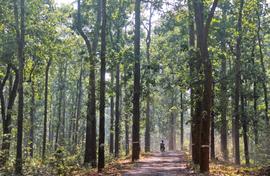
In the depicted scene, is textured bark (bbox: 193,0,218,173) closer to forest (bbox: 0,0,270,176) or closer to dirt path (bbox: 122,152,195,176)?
forest (bbox: 0,0,270,176)

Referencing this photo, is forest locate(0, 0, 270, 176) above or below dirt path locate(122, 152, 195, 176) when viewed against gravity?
above

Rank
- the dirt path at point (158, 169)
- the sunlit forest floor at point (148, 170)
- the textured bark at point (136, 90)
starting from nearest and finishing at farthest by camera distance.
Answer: the sunlit forest floor at point (148, 170)
the dirt path at point (158, 169)
the textured bark at point (136, 90)

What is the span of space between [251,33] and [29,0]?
18002 millimetres

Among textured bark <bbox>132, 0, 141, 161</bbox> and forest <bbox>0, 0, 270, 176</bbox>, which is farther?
textured bark <bbox>132, 0, 141, 161</bbox>

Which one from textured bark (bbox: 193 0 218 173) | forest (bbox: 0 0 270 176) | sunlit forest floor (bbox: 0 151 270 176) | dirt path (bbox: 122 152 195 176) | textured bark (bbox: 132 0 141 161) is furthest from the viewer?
textured bark (bbox: 132 0 141 161)

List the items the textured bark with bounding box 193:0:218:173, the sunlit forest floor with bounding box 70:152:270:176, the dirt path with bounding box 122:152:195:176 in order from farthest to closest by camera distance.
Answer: the dirt path with bounding box 122:152:195:176 < the sunlit forest floor with bounding box 70:152:270:176 < the textured bark with bounding box 193:0:218:173

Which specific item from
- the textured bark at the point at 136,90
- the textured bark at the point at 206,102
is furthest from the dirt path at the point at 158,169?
the textured bark at the point at 136,90

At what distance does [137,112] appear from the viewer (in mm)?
25203

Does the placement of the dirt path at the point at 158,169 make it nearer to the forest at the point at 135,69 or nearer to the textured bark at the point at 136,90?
the forest at the point at 135,69

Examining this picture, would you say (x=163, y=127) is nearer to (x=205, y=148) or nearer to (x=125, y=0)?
(x=125, y=0)

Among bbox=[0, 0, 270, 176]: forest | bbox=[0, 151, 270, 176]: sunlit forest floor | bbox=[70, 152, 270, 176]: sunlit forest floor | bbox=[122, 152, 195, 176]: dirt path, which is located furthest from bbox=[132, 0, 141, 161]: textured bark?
bbox=[70, 152, 270, 176]: sunlit forest floor

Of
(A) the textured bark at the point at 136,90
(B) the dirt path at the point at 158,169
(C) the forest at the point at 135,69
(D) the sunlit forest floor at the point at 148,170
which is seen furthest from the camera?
(A) the textured bark at the point at 136,90

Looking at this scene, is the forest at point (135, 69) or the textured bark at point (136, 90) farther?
the textured bark at point (136, 90)

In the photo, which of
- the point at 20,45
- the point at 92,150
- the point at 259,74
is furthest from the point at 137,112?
the point at 259,74
